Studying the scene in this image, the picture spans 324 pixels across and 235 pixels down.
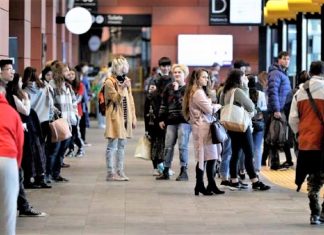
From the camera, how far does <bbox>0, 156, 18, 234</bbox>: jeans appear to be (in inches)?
311

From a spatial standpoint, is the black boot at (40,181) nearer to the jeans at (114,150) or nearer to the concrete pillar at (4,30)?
the jeans at (114,150)

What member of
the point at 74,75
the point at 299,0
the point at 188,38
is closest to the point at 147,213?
the point at 74,75

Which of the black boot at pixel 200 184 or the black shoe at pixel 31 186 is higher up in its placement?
the black boot at pixel 200 184

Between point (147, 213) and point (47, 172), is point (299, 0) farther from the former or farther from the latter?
point (147, 213)

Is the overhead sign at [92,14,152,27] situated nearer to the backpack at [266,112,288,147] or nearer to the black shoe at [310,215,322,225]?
the backpack at [266,112,288,147]

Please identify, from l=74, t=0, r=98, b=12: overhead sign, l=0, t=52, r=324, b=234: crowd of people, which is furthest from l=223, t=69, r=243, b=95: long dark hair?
l=74, t=0, r=98, b=12: overhead sign

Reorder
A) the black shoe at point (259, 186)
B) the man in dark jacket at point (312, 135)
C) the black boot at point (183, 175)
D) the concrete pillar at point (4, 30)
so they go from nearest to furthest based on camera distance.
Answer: the man in dark jacket at point (312, 135) → the black shoe at point (259, 186) → the concrete pillar at point (4, 30) → the black boot at point (183, 175)

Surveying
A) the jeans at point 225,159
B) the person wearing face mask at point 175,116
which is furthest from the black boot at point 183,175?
the jeans at point 225,159

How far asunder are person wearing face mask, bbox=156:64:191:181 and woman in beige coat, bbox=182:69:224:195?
140 centimetres

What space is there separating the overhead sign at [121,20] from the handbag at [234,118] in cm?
1669

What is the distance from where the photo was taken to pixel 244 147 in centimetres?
1400

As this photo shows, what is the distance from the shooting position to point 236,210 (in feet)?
40.1

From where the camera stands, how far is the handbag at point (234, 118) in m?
13.7

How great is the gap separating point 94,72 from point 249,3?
13760 mm
